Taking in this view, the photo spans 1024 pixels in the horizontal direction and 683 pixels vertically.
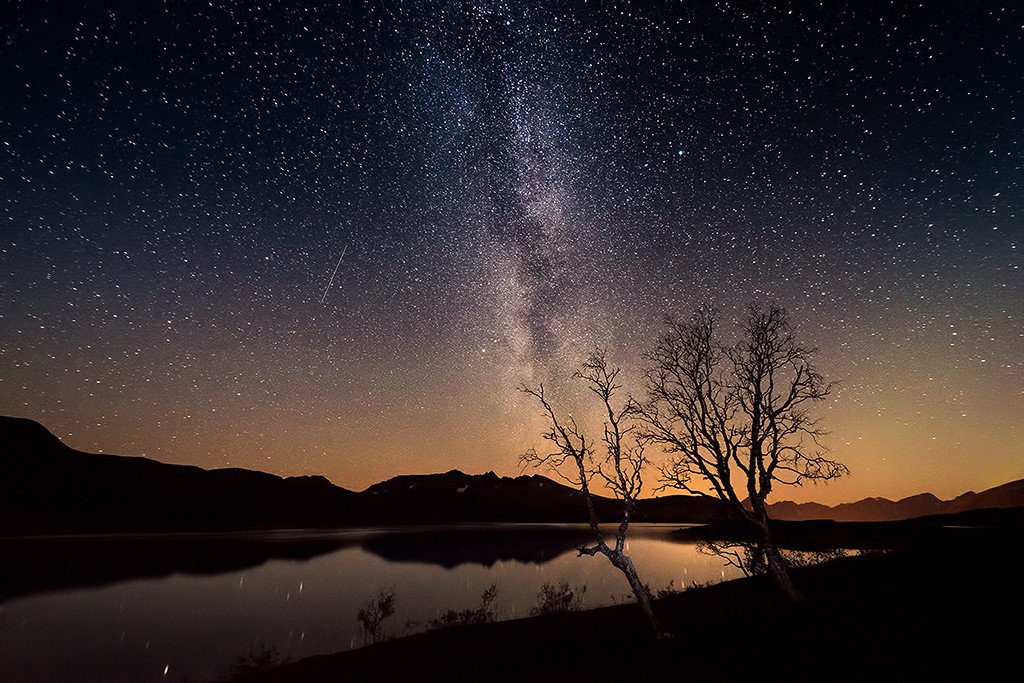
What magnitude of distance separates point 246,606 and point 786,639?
2980 cm

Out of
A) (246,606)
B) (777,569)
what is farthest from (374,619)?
(777,569)

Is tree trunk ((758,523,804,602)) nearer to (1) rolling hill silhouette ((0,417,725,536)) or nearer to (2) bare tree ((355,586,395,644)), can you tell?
(2) bare tree ((355,586,395,644))

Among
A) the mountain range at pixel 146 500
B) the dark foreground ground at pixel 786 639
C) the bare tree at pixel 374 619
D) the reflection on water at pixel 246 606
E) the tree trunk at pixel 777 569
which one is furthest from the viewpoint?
the mountain range at pixel 146 500

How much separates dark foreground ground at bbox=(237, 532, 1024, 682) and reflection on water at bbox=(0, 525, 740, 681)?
23.3 feet

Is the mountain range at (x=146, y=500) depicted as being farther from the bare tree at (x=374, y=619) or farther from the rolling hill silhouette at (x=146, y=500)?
the bare tree at (x=374, y=619)

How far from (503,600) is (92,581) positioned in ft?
108

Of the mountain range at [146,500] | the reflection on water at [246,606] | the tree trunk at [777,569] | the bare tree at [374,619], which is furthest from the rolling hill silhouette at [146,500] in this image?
the tree trunk at [777,569]

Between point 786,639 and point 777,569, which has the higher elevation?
point 777,569

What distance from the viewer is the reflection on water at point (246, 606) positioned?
1802 centimetres

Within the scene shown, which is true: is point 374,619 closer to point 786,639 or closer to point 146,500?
point 786,639

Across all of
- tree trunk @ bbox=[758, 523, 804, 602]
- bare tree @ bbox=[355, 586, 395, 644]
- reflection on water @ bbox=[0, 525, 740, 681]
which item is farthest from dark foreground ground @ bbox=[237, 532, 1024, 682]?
reflection on water @ bbox=[0, 525, 740, 681]

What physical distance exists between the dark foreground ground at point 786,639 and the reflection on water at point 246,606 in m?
7.09

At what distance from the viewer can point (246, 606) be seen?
90.0ft

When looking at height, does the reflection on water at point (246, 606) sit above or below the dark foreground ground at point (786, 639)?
below
